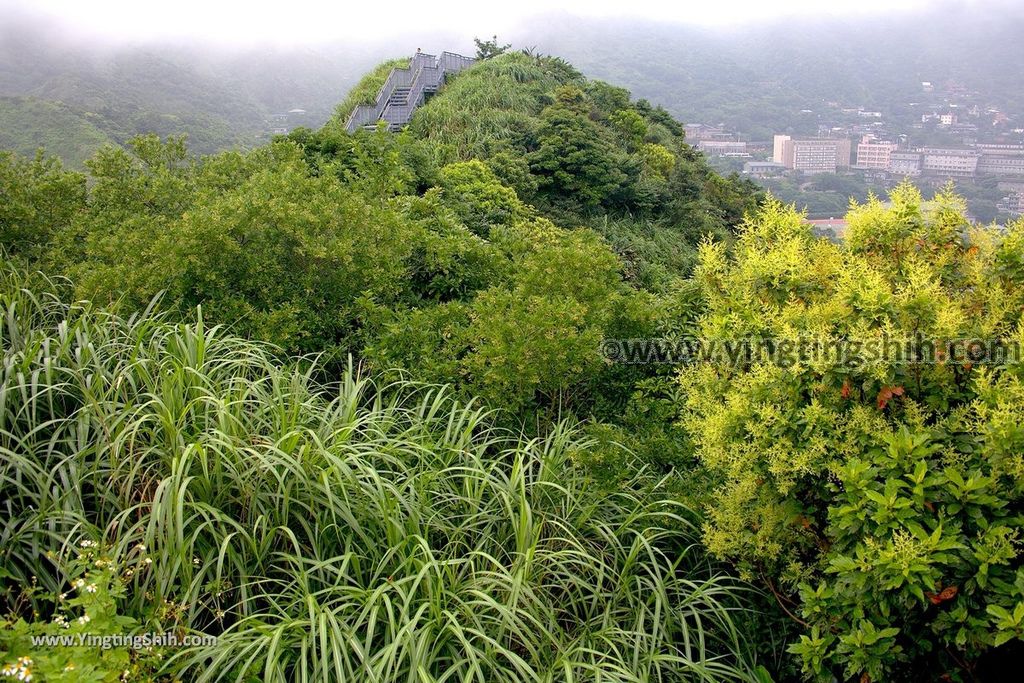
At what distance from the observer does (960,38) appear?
43.7m

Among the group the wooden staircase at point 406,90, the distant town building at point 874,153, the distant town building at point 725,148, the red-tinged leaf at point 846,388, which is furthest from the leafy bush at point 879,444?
the distant town building at point 725,148

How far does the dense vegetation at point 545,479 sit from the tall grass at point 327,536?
0.07ft

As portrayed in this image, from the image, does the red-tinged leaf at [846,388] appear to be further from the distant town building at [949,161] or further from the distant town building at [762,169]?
the distant town building at [762,169]

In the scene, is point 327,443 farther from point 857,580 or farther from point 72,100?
point 72,100

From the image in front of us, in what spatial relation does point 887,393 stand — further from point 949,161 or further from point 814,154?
point 814,154

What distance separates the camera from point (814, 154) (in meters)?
25.5

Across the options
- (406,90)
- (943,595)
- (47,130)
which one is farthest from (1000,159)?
(47,130)

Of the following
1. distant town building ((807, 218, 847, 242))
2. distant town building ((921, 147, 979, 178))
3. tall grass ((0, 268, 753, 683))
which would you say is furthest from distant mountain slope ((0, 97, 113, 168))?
distant town building ((921, 147, 979, 178))

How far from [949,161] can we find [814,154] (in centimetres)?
961

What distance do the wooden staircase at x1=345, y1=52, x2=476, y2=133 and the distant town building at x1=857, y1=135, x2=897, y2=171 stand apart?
38.9ft

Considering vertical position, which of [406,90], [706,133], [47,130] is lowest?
[706,133]

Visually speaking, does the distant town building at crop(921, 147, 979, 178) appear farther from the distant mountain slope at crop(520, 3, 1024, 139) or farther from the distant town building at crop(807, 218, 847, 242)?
the distant mountain slope at crop(520, 3, 1024, 139)

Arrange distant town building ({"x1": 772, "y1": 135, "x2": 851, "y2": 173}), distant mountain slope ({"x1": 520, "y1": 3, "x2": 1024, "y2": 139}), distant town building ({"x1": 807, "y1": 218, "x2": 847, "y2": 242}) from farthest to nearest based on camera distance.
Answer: distant mountain slope ({"x1": 520, "y1": 3, "x2": 1024, "y2": 139})
distant town building ({"x1": 772, "y1": 135, "x2": 851, "y2": 173})
distant town building ({"x1": 807, "y1": 218, "x2": 847, "y2": 242})

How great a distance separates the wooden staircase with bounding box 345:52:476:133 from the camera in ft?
57.5
